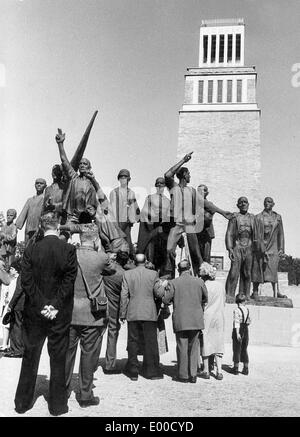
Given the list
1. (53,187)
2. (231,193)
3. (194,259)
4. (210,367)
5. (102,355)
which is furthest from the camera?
(231,193)

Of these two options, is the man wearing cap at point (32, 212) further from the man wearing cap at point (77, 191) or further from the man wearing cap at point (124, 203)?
the man wearing cap at point (124, 203)

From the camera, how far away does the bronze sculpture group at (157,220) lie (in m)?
8.40

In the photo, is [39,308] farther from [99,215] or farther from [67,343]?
[99,215]

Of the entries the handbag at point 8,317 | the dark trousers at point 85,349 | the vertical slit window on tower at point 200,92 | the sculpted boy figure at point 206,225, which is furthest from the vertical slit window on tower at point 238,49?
the dark trousers at point 85,349

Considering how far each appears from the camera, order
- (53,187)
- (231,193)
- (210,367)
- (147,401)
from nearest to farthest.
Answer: (147,401) < (210,367) < (53,187) < (231,193)

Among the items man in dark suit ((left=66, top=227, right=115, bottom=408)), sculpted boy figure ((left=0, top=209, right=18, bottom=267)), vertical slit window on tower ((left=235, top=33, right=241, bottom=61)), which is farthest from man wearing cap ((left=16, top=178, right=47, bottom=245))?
vertical slit window on tower ((left=235, top=33, right=241, bottom=61))

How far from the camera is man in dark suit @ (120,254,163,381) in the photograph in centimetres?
616

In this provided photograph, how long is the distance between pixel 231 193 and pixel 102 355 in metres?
30.4

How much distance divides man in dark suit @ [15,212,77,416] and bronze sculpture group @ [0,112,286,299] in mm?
2990

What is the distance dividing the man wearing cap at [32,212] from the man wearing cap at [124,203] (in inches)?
68.7

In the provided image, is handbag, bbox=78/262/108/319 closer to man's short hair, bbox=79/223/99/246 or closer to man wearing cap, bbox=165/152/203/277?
man's short hair, bbox=79/223/99/246

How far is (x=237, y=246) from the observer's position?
10.6 meters

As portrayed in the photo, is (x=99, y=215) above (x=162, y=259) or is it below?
above
